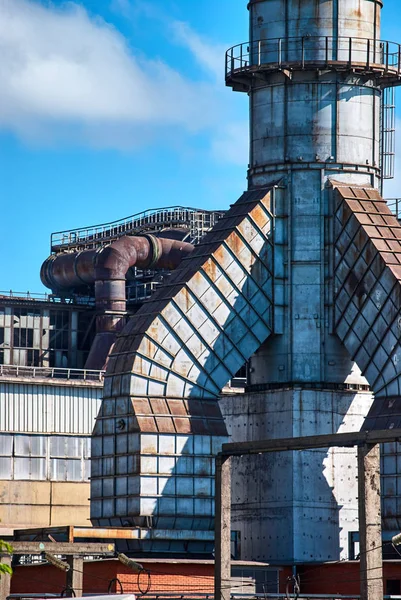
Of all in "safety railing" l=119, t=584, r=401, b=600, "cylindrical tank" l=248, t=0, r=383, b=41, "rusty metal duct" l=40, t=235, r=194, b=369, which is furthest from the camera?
"rusty metal duct" l=40, t=235, r=194, b=369

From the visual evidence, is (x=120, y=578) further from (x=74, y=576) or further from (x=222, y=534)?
(x=222, y=534)

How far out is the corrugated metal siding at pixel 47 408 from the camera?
75.0 meters

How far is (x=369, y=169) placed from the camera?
61.7 metres

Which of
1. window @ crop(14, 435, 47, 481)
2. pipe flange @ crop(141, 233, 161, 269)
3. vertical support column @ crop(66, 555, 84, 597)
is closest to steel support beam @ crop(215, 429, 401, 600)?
vertical support column @ crop(66, 555, 84, 597)

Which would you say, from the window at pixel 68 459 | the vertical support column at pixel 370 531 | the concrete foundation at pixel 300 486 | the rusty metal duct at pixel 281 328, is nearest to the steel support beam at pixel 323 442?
the vertical support column at pixel 370 531

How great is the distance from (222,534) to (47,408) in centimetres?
3193

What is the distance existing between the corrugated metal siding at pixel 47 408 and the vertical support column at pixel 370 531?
3462 centimetres

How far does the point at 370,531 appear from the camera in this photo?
4216 cm

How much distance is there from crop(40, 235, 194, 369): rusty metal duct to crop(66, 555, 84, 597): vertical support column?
38184 millimetres

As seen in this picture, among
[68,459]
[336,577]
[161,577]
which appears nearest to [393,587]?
[336,577]

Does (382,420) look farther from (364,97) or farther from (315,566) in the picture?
(364,97)

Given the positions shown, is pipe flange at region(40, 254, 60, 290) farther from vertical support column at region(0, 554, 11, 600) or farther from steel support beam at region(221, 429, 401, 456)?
vertical support column at region(0, 554, 11, 600)

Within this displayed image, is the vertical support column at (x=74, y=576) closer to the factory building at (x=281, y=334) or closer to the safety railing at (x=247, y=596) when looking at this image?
the safety railing at (x=247, y=596)

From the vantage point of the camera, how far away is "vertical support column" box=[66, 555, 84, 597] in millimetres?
44219
